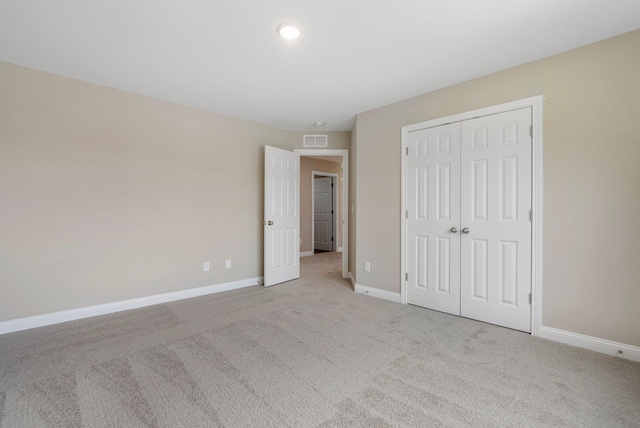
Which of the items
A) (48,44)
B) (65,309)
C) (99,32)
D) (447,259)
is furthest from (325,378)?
(48,44)

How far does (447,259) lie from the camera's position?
306 cm

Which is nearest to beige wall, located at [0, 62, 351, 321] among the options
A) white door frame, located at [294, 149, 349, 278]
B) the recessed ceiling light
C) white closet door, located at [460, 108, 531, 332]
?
white door frame, located at [294, 149, 349, 278]

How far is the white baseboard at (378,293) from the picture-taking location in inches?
137

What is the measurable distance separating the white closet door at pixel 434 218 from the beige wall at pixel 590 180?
0.63 meters

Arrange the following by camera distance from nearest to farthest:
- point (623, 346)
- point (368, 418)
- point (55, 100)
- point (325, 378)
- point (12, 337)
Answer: point (368, 418)
point (325, 378)
point (623, 346)
point (12, 337)
point (55, 100)

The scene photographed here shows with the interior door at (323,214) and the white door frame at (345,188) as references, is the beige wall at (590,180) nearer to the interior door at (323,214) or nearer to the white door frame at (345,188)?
the white door frame at (345,188)

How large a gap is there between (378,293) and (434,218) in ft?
4.06

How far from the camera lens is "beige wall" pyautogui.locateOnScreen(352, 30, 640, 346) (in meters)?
2.10

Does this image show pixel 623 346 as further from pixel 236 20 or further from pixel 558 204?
pixel 236 20

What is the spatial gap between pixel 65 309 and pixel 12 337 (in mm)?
409

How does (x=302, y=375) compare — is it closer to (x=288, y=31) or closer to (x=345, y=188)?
(x=288, y=31)

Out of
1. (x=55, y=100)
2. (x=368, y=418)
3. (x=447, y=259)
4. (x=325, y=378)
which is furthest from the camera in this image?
(x=447, y=259)

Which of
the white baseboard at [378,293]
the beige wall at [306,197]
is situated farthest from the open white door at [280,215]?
the beige wall at [306,197]

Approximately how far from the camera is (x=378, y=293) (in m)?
3.65
